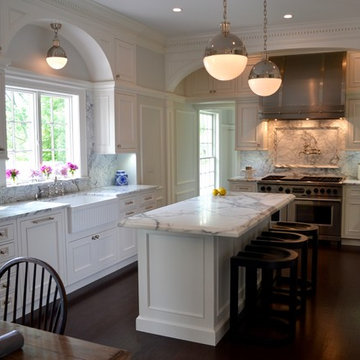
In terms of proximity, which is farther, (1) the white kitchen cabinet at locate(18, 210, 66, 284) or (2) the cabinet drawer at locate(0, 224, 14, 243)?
(1) the white kitchen cabinet at locate(18, 210, 66, 284)

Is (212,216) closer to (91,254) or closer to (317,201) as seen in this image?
(91,254)

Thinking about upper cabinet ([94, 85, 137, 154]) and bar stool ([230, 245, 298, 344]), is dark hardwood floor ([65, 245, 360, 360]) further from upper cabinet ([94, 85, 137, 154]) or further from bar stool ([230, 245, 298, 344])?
upper cabinet ([94, 85, 137, 154])

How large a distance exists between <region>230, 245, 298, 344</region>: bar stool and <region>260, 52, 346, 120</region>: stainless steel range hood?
3.13 m

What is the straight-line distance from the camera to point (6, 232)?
3.34 meters

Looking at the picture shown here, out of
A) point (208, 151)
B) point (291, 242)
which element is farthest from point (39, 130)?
point (208, 151)

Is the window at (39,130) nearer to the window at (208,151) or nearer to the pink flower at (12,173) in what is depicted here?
the pink flower at (12,173)

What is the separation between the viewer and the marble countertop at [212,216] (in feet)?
9.48

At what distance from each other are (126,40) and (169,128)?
1582mm

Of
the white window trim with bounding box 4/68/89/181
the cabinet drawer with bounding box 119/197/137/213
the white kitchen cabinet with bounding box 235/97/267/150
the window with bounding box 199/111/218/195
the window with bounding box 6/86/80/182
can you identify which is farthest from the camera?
the window with bounding box 199/111/218/195

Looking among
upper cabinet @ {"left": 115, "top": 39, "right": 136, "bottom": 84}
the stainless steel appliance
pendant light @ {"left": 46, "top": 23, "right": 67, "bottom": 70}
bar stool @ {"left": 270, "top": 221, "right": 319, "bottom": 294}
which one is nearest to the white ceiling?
upper cabinet @ {"left": 115, "top": 39, "right": 136, "bottom": 84}

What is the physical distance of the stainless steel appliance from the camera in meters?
5.84

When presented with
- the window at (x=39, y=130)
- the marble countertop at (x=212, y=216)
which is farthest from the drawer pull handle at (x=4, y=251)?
the window at (x=39, y=130)

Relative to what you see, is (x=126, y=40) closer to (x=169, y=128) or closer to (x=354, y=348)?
(x=169, y=128)

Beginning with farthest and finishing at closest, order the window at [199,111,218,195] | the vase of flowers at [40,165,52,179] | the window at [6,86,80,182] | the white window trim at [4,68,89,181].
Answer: the window at [199,111,218,195]
the vase of flowers at [40,165,52,179]
the window at [6,86,80,182]
the white window trim at [4,68,89,181]
